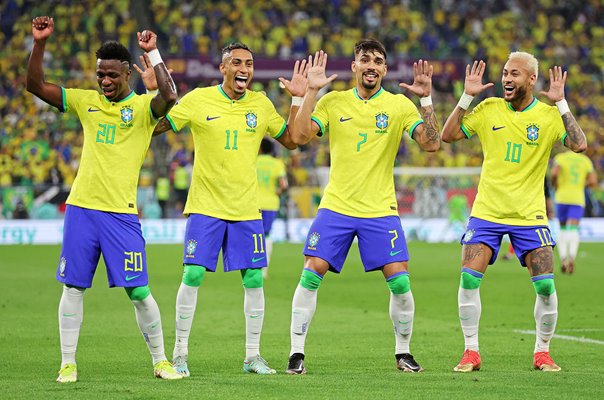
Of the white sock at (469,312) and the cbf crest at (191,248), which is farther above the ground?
the cbf crest at (191,248)

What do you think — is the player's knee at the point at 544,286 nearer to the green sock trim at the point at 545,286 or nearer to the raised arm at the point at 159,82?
the green sock trim at the point at 545,286

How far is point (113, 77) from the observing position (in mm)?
8109

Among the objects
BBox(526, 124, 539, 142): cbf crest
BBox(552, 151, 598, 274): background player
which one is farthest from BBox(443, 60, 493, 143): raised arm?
BBox(552, 151, 598, 274): background player

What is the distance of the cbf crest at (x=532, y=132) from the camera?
29.4ft

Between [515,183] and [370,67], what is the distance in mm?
1470

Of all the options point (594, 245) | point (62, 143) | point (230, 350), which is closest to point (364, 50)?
point (230, 350)

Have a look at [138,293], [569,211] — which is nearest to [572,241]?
[569,211]

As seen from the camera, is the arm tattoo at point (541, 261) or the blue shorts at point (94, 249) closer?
the blue shorts at point (94, 249)

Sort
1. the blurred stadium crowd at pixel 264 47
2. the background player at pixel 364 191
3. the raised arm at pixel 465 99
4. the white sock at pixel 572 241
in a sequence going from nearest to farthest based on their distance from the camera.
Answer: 1. the background player at pixel 364 191
2. the raised arm at pixel 465 99
3. the white sock at pixel 572 241
4. the blurred stadium crowd at pixel 264 47

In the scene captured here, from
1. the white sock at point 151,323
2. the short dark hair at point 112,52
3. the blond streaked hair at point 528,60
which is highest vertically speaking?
A: the blond streaked hair at point 528,60

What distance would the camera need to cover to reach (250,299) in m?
8.76

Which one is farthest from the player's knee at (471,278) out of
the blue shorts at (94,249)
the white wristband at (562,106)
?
the blue shorts at (94,249)

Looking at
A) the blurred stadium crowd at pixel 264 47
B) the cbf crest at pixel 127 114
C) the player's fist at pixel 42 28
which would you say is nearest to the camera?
the player's fist at pixel 42 28

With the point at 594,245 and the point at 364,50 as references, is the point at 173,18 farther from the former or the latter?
the point at 364,50
